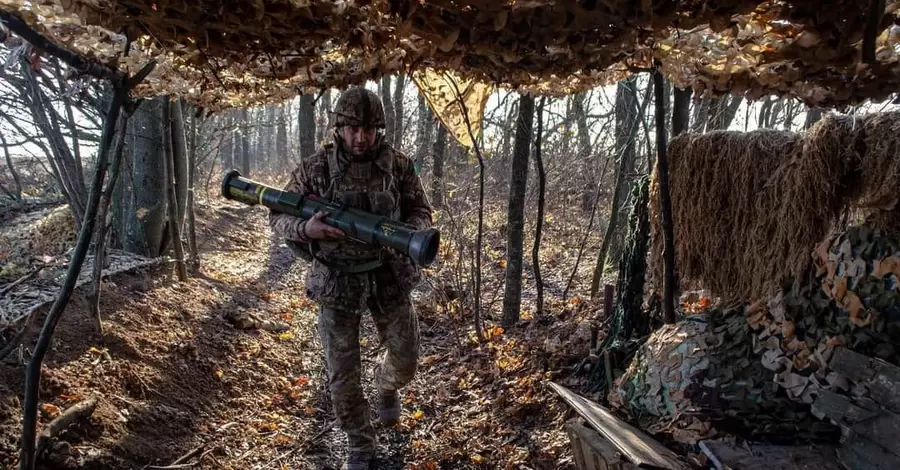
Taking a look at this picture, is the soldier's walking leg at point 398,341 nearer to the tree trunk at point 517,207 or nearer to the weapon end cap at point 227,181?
the weapon end cap at point 227,181

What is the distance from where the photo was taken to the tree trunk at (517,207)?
4.64 meters

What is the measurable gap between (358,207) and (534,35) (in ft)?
5.01

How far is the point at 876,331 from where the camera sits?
2.11 metres

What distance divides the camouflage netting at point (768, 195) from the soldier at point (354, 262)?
1.65m

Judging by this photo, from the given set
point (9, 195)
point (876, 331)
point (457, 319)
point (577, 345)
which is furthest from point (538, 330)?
point (9, 195)

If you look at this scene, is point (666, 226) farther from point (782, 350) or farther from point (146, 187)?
point (146, 187)

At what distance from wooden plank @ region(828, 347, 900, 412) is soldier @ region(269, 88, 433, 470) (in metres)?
2.15

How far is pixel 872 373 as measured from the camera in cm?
206

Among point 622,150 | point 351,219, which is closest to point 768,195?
point 351,219

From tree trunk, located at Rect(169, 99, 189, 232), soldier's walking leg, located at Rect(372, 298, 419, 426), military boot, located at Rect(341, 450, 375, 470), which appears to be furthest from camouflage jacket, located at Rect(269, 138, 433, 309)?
tree trunk, located at Rect(169, 99, 189, 232)

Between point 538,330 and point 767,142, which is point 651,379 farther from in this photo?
point 538,330

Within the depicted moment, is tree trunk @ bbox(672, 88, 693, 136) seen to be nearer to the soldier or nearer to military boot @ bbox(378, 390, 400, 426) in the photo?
the soldier

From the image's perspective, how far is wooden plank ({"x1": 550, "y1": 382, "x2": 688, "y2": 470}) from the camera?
2152mm

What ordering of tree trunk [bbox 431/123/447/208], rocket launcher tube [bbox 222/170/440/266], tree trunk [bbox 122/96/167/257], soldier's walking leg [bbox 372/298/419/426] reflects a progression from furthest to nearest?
tree trunk [bbox 431/123/447/208], tree trunk [bbox 122/96/167/257], soldier's walking leg [bbox 372/298/419/426], rocket launcher tube [bbox 222/170/440/266]
